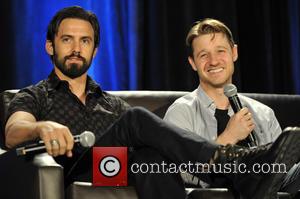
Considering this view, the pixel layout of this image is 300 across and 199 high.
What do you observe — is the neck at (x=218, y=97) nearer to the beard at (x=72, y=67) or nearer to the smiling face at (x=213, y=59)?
the smiling face at (x=213, y=59)

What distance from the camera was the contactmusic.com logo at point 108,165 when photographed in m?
1.83

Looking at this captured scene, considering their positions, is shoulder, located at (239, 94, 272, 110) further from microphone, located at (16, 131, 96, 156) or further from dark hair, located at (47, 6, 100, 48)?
microphone, located at (16, 131, 96, 156)

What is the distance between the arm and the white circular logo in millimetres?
118

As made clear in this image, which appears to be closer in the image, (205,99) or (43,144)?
(43,144)

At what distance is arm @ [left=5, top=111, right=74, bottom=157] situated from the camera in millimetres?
1712

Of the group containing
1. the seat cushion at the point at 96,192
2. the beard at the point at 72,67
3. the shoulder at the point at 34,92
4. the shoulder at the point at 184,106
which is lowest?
the seat cushion at the point at 96,192

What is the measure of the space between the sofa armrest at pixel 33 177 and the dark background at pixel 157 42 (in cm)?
105

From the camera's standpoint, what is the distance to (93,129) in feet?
7.50

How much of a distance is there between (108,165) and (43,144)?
0.69 ft

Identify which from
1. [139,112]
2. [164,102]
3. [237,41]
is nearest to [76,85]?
[164,102]

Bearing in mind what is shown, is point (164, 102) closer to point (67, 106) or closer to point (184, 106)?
point (184, 106)

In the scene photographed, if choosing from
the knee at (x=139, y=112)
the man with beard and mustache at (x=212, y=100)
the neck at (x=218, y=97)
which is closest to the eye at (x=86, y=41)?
the man with beard and mustache at (x=212, y=100)

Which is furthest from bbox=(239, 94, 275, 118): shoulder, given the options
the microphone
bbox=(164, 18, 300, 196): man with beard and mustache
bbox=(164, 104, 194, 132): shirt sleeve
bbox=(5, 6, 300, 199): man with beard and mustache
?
the microphone

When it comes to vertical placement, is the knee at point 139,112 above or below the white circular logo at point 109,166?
above
